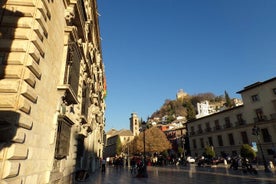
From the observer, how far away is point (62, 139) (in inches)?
293

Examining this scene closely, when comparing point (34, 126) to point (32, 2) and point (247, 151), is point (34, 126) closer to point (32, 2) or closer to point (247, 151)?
point (32, 2)

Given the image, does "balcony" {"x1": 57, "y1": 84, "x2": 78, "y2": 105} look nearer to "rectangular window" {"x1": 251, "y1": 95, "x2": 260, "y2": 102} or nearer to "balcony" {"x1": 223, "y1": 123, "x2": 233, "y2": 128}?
"rectangular window" {"x1": 251, "y1": 95, "x2": 260, "y2": 102}

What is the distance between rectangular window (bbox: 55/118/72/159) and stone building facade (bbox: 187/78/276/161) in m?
24.7

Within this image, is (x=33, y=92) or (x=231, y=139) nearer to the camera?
(x=33, y=92)

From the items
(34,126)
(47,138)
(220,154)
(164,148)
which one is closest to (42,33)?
(34,126)

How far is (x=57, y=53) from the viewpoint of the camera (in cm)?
754

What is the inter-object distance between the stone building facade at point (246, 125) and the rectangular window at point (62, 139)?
2468cm

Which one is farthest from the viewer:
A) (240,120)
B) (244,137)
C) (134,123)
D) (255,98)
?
(134,123)

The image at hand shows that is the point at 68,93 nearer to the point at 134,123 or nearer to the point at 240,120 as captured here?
the point at 240,120

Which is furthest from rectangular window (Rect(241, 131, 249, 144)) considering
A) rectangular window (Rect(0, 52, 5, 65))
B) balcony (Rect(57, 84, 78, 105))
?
rectangular window (Rect(0, 52, 5, 65))

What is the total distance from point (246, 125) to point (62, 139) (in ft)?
116

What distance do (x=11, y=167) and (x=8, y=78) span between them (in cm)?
204

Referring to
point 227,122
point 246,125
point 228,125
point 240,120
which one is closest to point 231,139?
point 228,125

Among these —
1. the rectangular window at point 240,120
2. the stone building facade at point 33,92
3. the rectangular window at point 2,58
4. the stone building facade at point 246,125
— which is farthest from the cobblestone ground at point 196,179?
the rectangular window at point 240,120
